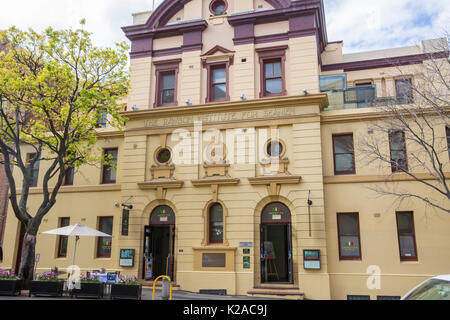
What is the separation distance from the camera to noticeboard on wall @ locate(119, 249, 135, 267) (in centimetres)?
1891

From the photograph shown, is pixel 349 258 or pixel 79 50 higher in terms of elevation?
pixel 79 50

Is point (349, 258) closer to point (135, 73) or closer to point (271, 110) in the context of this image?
point (271, 110)

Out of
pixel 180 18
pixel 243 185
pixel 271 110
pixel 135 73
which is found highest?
pixel 180 18

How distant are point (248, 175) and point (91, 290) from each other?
8586mm

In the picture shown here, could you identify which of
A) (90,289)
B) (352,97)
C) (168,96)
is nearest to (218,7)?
(168,96)

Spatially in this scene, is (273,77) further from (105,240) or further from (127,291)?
(105,240)

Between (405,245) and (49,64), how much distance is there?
17163mm

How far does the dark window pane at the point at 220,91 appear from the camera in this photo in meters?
20.3

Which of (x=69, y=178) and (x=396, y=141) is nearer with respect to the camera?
(x=396, y=141)

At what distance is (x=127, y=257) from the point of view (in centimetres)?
1903

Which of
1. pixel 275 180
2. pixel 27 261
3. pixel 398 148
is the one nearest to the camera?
pixel 27 261
